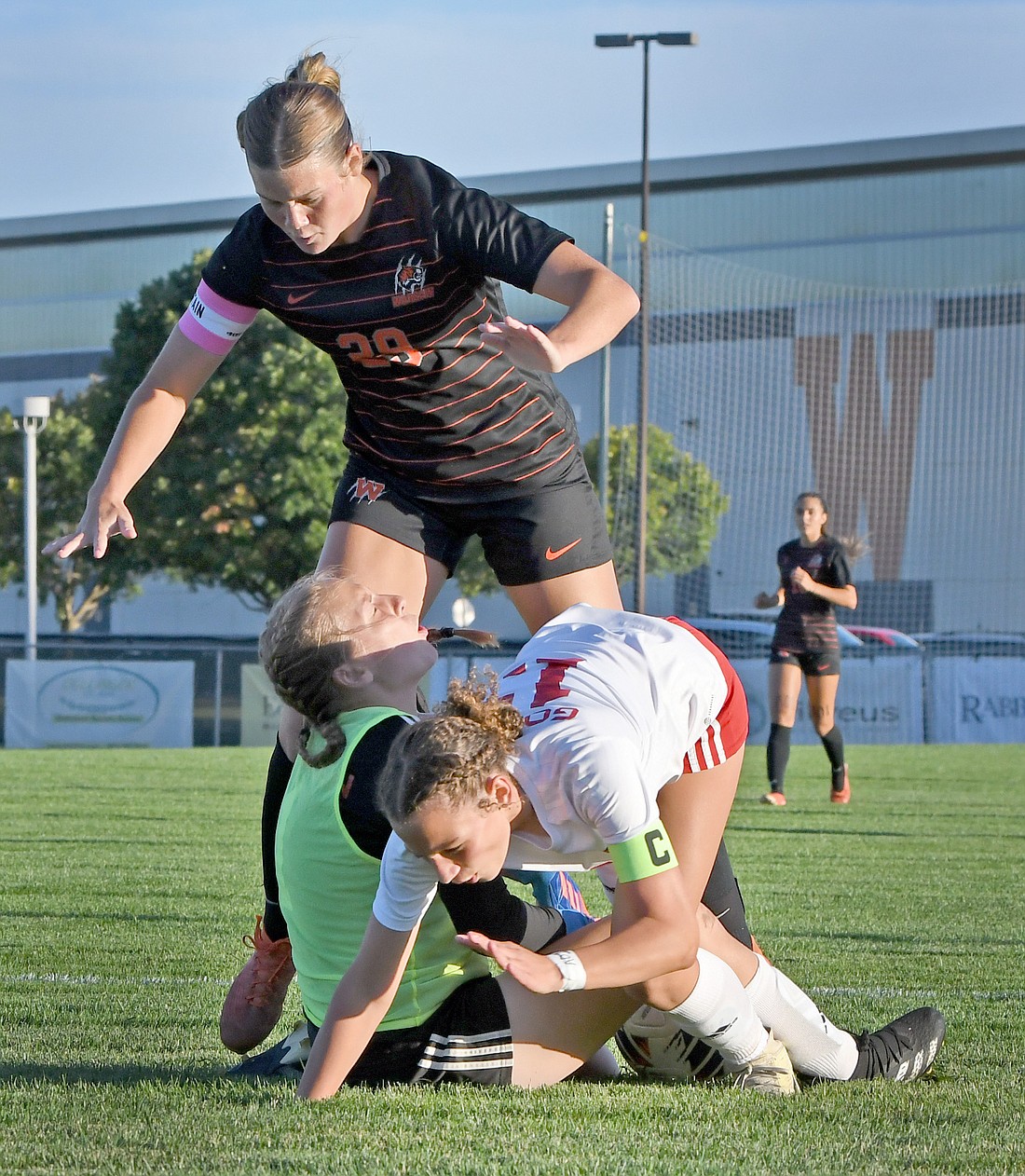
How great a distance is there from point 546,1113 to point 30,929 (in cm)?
306

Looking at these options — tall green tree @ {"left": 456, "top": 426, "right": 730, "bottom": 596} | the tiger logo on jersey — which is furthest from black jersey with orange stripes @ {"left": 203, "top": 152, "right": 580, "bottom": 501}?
tall green tree @ {"left": 456, "top": 426, "right": 730, "bottom": 596}

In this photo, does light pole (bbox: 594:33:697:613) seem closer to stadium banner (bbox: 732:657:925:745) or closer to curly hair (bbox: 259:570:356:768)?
stadium banner (bbox: 732:657:925:745)

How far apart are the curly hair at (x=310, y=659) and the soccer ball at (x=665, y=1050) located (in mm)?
904

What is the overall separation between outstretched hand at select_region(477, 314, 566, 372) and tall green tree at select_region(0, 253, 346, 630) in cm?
2636

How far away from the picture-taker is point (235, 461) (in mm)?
29656

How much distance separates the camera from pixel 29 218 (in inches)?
1961

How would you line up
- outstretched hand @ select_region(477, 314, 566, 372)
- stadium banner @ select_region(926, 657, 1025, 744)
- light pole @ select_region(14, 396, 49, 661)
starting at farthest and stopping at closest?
1. light pole @ select_region(14, 396, 49, 661)
2. stadium banner @ select_region(926, 657, 1025, 744)
3. outstretched hand @ select_region(477, 314, 566, 372)

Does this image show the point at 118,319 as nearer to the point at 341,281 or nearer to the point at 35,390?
the point at 35,390

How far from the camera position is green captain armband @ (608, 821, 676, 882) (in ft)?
9.30

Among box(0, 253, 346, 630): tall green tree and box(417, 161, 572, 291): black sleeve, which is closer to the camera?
box(417, 161, 572, 291): black sleeve

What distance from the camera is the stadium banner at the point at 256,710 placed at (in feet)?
61.0

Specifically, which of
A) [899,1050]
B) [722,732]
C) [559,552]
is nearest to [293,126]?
[559,552]

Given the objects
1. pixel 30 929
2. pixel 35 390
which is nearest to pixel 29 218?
pixel 35 390

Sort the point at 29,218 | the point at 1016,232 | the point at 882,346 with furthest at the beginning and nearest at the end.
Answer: the point at 29,218 < the point at 1016,232 < the point at 882,346
